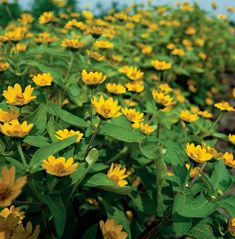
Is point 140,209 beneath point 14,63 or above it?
beneath

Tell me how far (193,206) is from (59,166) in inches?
15.6

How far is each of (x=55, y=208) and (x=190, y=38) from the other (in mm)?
Answer: 3011

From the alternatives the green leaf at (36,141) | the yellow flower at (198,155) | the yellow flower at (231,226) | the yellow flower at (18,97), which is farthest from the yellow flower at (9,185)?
the yellow flower at (231,226)

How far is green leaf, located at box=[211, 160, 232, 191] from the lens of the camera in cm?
120

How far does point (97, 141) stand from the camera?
1.35m

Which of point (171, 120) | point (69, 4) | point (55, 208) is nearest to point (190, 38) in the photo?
point (69, 4)

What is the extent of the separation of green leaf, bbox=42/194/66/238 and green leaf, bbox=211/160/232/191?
475mm

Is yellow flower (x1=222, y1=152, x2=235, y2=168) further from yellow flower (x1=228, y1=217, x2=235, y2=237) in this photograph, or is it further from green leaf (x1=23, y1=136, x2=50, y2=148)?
green leaf (x1=23, y1=136, x2=50, y2=148)

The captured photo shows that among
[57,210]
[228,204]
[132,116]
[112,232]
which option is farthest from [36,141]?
[228,204]

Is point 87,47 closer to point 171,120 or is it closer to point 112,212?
point 171,120

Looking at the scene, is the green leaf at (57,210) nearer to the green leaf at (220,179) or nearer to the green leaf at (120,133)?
the green leaf at (120,133)

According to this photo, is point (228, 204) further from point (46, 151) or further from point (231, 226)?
point (46, 151)

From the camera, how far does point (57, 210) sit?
3.34ft

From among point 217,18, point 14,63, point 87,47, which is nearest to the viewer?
point 14,63
